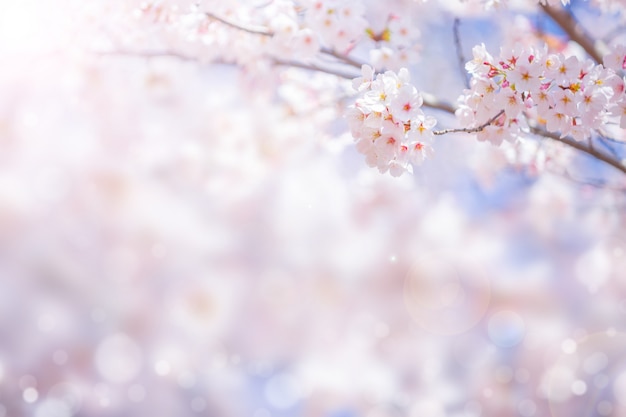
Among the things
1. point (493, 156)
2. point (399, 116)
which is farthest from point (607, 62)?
point (493, 156)

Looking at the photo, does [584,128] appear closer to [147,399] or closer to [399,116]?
[399,116]

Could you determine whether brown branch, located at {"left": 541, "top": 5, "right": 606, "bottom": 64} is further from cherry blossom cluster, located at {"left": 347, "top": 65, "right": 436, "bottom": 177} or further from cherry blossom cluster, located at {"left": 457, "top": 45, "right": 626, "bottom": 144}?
cherry blossom cluster, located at {"left": 347, "top": 65, "right": 436, "bottom": 177}

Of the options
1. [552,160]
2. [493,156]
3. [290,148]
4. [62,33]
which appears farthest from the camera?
[290,148]

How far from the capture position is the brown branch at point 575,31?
95.1 inches

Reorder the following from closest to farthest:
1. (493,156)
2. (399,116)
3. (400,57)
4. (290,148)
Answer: (399,116) → (400,57) → (493,156) → (290,148)

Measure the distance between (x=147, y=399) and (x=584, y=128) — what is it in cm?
554

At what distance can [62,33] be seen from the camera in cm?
355

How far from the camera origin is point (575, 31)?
2416mm

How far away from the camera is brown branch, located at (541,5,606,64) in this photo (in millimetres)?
2416

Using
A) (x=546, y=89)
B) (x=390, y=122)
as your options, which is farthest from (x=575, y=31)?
(x=390, y=122)

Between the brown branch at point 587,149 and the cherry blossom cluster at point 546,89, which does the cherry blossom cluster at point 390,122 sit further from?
the brown branch at point 587,149

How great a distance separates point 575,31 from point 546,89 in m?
0.89

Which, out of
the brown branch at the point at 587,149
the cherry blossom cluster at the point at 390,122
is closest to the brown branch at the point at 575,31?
the brown branch at the point at 587,149

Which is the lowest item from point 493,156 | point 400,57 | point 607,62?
point 493,156
